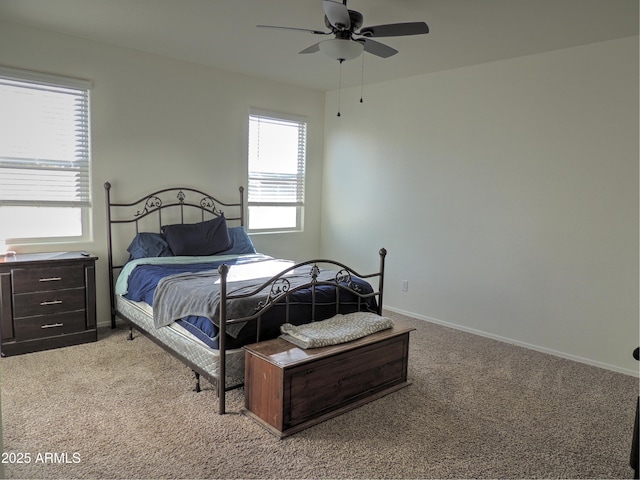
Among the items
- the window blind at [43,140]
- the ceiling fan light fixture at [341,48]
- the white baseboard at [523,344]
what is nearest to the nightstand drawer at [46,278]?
the window blind at [43,140]

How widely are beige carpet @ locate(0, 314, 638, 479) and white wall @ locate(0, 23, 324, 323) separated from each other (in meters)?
1.46

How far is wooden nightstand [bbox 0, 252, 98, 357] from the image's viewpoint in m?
3.49

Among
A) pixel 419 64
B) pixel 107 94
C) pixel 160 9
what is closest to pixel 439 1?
pixel 419 64

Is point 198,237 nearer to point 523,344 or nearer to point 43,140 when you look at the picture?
point 43,140

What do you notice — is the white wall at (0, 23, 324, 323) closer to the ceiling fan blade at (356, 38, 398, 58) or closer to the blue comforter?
the blue comforter

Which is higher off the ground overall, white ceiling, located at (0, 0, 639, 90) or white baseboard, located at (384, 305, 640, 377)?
white ceiling, located at (0, 0, 639, 90)

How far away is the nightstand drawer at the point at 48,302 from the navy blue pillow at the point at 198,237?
2.93 feet

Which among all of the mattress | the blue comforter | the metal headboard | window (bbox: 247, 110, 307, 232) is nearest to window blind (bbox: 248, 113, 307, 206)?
window (bbox: 247, 110, 307, 232)

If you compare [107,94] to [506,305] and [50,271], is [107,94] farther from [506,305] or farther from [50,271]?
[506,305]

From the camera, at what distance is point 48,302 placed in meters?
3.65

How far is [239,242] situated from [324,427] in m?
2.51

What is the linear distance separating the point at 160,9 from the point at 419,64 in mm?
2352

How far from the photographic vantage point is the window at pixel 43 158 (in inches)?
146

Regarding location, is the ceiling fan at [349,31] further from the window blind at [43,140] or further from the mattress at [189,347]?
the window blind at [43,140]
